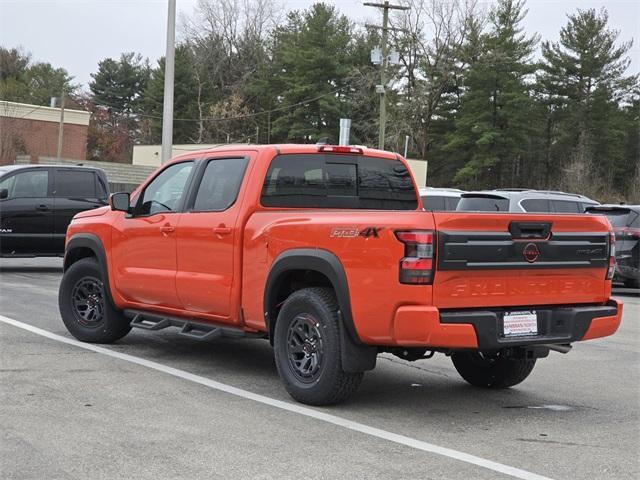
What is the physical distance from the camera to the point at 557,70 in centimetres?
5906

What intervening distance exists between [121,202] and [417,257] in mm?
3623

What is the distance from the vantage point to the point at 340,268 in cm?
595

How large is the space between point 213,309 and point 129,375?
2.86 feet

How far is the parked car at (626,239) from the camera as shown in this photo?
1650 centimetres

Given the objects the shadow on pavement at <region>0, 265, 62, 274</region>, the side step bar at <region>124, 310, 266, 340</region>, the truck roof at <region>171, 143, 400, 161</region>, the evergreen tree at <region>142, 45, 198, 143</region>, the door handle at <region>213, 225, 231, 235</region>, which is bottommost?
the shadow on pavement at <region>0, 265, 62, 274</region>

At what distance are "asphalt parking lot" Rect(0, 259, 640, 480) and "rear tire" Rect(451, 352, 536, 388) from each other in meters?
0.12

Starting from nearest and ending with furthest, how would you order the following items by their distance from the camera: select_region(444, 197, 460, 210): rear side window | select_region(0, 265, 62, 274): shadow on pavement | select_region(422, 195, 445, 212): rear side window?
1. select_region(0, 265, 62, 274): shadow on pavement
2. select_region(422, 195, 445, 212): rear side window
3. select_region(444, 197, 460, 210): rear side window

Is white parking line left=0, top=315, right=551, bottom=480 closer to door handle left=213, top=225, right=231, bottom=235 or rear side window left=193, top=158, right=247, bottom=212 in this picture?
door handle left=213, top=225, right=231, bottom=235

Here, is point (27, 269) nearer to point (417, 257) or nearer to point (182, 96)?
point (417, 257)

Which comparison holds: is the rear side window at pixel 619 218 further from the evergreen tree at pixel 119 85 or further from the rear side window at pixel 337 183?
the evergreen tree at pixel 119 85

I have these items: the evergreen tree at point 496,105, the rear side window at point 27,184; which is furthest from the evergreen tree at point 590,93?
the rear side window at point 27,184

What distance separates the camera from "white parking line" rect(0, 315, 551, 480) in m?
4.92

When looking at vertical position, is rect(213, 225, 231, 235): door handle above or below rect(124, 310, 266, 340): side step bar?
above

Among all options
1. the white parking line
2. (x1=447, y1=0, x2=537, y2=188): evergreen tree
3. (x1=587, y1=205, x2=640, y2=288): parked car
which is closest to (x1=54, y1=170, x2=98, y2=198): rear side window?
the white parking line
